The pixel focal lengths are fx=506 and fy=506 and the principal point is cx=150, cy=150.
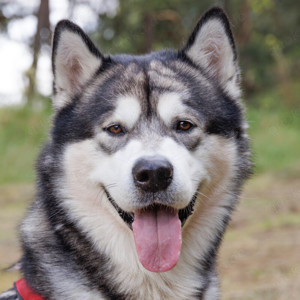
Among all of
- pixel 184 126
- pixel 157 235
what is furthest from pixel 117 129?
pixel 157 235

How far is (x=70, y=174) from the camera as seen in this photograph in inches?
118

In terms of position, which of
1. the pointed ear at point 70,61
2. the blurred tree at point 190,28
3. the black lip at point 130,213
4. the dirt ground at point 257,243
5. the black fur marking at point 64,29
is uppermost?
the blurred tree at point 190,28

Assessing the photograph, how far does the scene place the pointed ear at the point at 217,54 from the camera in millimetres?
A: 3355

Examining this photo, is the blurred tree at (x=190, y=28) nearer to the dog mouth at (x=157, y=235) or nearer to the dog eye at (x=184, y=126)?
the dog eye at (x=184, y=126)

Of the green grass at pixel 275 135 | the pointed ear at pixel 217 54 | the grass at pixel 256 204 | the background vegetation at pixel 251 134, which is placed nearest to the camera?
the pointed ear at pixel 217 54

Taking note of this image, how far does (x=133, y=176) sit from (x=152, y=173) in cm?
12

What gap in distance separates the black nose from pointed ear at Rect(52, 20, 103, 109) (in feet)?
2.78

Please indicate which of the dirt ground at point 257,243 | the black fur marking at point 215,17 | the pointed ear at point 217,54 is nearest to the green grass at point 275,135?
the dirt ground at point 257,243

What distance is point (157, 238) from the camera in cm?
277

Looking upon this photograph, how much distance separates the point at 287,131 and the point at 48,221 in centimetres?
1052

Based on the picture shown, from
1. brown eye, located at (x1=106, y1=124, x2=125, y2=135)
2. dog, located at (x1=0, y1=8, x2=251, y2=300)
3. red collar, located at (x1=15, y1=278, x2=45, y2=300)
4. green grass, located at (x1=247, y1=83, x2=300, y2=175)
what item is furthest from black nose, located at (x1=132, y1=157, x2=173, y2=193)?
green grass, located at (x1=247, y1=83, x2=300, y2=175)

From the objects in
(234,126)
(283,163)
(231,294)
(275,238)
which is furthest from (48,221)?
(283,163)

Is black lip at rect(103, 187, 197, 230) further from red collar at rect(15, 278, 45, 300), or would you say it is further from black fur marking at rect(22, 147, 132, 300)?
red collar at rect(15, 278, 45, 300)

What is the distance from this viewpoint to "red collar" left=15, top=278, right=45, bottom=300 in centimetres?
273
